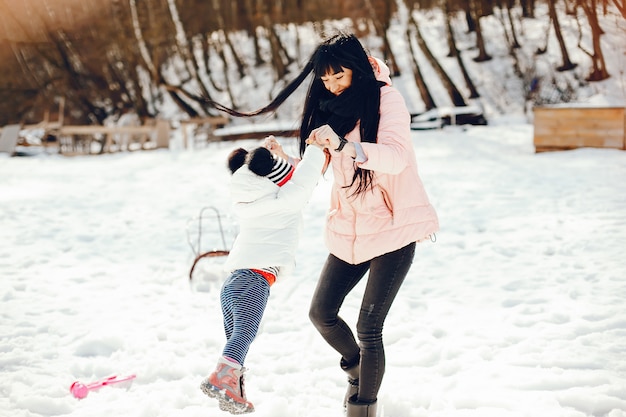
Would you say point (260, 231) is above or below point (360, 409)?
above

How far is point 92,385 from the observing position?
3611mm

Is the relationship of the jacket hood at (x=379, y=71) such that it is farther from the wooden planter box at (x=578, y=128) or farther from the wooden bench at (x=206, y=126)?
the wooden bench at (x=206, y=126)

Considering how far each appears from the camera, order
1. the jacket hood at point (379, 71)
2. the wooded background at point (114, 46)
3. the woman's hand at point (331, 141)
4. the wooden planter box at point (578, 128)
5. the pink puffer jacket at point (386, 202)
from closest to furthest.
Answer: the woman's hand at point (331, 141), the pink puffer jacket at point (386, 202), the jacket hood at point (379, 71), the wooden planter box at point (578, 128), the wooded background at point (114, 46)

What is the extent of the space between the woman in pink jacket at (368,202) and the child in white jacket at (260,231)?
0.70ft

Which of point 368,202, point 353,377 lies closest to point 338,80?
point 368,202

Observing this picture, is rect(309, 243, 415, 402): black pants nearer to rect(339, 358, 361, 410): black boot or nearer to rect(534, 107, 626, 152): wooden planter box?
rect(339, 358, 361, 410): black boot

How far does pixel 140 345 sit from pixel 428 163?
8842 millimetres

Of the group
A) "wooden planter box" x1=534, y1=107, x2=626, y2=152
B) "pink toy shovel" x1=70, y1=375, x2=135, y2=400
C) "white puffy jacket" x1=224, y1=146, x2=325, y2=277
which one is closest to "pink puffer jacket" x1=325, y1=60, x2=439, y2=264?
"white puffy jacket" x1=224, y1=146, x2=325, y2=277

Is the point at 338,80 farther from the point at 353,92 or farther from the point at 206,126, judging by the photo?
the point at 206,126

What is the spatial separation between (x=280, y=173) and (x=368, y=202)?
61 cm

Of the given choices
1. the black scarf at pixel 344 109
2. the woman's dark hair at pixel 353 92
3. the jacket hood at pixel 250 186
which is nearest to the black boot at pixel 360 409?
the woman's dark hair at pixel 353 92

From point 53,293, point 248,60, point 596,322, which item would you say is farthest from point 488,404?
point 248,60

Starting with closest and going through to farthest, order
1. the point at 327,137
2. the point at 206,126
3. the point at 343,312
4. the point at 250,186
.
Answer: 1. the point at 327,137
2. the point at 250,186
3. the point at 343,312
4. the point at 206,126

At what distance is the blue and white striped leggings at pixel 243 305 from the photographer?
273 centimetres
